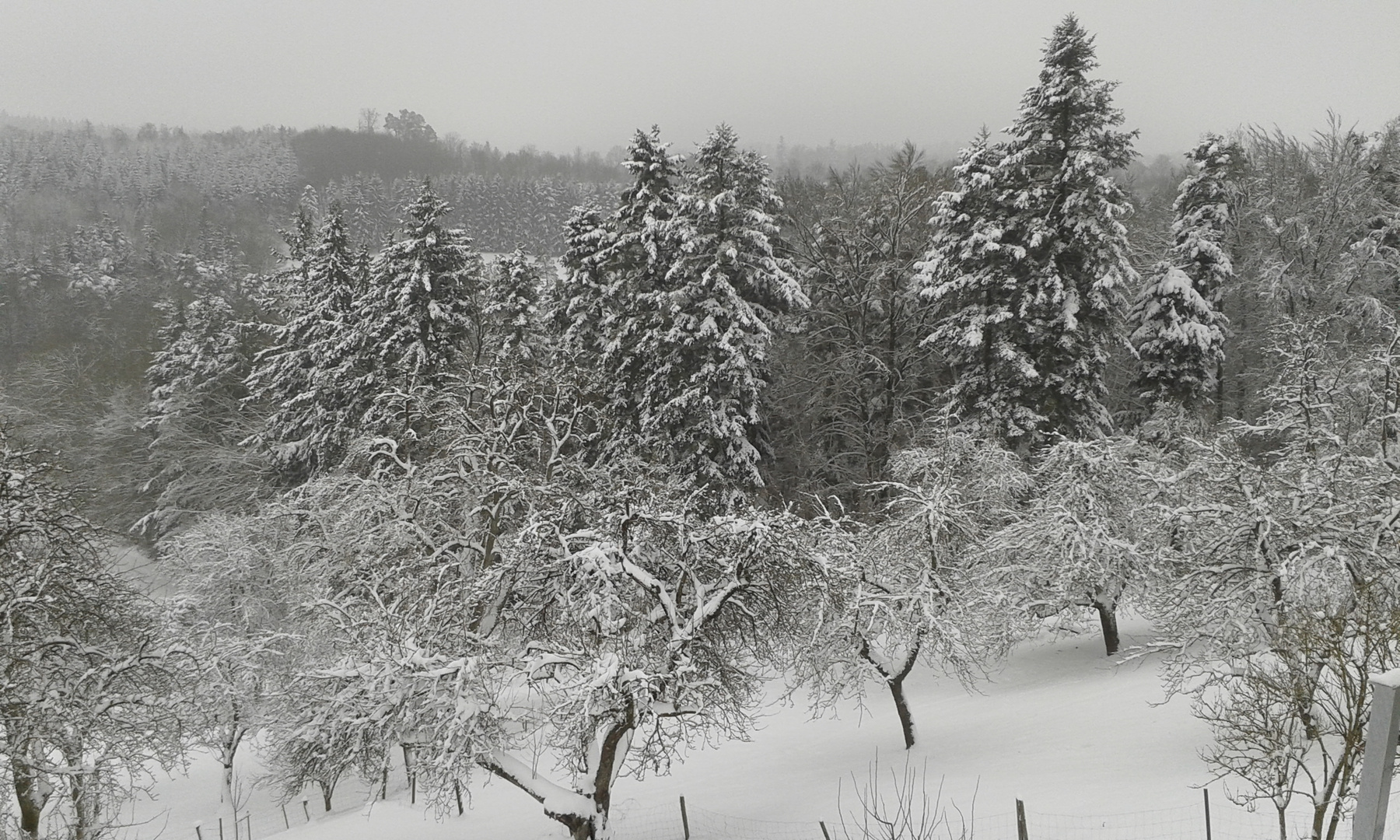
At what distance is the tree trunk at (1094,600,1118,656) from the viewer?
18.1 m

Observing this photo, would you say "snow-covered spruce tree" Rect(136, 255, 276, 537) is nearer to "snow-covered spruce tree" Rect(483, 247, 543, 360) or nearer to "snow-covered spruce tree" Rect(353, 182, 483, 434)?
"snow-covered spruce tree" Rect(353, 182, 483, 434)

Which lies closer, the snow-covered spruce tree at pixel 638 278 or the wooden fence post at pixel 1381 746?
the wooden fence post at pixel 1381 746

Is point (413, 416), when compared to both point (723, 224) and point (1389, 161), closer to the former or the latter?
point (723, 224)

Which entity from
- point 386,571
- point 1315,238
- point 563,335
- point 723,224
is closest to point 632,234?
point 723,224

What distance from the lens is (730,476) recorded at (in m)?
23.3

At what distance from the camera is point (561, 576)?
1213cm

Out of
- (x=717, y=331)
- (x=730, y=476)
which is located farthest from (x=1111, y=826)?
(x=717, y=331)

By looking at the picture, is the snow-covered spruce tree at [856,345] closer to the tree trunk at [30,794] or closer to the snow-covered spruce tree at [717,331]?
the snow-covered spruce tree at [717,331]

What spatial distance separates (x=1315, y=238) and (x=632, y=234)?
2364 centimetres

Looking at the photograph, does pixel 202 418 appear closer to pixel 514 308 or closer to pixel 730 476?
pixel 514 308

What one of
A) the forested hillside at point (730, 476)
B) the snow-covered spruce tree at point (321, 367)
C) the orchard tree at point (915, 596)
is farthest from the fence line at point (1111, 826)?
the snow-covered spruce tree at point (321, 367)

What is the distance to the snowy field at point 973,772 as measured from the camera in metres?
11.5

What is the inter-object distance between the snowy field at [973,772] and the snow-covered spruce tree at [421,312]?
1287 cm

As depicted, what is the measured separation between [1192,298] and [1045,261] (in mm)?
5693
